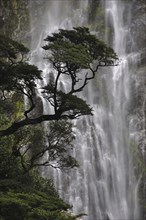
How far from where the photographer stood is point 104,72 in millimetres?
44125

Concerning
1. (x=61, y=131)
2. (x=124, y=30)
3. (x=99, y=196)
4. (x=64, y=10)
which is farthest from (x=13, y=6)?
(x=61, y=131)

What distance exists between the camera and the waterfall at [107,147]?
32781 millimetres

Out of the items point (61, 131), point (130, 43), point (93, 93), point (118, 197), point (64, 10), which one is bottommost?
point (118, 197)

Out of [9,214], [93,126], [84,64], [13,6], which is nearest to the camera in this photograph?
[9,214]

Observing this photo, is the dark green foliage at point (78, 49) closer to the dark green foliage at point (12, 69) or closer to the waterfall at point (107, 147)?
the dark green foliage at point (12, 69)

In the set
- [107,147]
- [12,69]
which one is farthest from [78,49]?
[107,147]

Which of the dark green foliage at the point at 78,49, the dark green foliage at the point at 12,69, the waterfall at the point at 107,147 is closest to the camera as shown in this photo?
the dark green foliage at the point at 78,49

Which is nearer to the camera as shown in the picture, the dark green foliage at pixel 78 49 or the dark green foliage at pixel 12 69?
the dark green foliage at pixel 78 49

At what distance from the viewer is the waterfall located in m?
32.8

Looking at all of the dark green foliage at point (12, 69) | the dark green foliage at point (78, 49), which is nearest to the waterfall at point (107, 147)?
the dark green foliage at point (12, 69)

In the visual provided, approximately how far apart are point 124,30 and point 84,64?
34.5m

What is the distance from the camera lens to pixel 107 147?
3719cm

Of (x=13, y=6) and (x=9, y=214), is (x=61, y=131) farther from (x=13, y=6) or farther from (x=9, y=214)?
(x=13, y=6)

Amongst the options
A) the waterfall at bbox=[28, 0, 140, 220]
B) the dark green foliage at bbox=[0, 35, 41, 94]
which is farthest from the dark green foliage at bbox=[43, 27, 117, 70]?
the waterfall at bbox=[28, 0, 140, 220]
